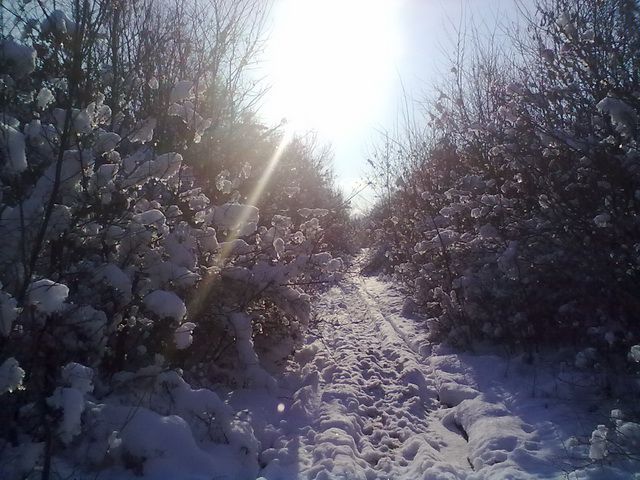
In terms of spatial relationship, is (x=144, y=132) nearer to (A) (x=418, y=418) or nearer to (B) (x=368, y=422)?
(B) (x=368, y=422)

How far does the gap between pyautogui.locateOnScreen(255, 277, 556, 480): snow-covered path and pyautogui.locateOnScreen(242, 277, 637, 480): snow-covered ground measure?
0.01m

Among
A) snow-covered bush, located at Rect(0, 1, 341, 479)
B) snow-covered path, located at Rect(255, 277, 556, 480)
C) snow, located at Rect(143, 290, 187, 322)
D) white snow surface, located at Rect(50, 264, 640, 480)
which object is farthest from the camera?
snow, located at Rect(143, 290, 187, 322)

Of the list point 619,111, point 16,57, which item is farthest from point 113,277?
point 619,111

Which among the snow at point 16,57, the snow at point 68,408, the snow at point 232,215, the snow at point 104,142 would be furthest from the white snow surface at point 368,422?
the snow at point 16,57

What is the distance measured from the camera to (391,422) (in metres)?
4.91

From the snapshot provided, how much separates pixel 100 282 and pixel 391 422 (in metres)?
2.95

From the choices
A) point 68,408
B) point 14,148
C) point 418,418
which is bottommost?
point 68,408

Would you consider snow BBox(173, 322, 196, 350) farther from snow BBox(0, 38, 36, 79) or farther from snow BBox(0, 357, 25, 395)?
snow BBox(0, 38, 36, 79)

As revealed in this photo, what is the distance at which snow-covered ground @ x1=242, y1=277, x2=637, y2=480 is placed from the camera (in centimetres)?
377

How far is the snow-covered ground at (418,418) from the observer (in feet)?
12.4

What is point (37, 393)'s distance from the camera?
11.3 ft

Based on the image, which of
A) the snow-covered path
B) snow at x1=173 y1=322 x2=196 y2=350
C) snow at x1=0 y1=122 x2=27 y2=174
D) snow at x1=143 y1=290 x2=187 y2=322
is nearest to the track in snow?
the snow-covered path

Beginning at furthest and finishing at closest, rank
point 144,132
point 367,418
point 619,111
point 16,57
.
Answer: point 367,418 < point 144,132 < point 619,111 < point 16,57

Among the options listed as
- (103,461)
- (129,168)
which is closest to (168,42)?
(129,168)
